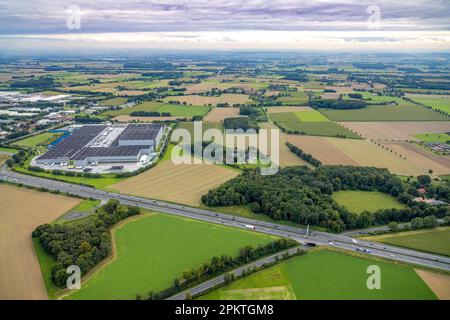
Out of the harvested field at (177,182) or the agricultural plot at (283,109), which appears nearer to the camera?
the harvested field at (177,182)

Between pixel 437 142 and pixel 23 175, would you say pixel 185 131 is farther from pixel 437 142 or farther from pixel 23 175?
pixel 437 142

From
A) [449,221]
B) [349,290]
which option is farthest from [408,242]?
[349,290]

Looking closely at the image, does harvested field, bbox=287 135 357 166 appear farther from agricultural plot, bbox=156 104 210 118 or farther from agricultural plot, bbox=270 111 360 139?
agricultural plot, bbox=156 104 210 118

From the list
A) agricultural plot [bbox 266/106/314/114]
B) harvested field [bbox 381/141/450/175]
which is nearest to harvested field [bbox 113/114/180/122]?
agricultural plot [bbox 266/106/314/114]

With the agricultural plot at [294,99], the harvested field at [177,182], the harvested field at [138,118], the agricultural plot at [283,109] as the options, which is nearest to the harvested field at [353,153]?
the harvested field at [177,182]

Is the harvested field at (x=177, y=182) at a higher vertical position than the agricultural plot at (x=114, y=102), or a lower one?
lower

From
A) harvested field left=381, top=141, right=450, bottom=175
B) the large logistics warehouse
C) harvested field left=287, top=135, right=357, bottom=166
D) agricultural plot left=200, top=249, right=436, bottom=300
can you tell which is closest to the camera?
agricultural plot left=200, top=249, right=436, bottom=300

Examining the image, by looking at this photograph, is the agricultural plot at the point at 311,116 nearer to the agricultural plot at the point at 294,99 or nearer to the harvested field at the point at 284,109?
the harvested field at the point at 284,109
